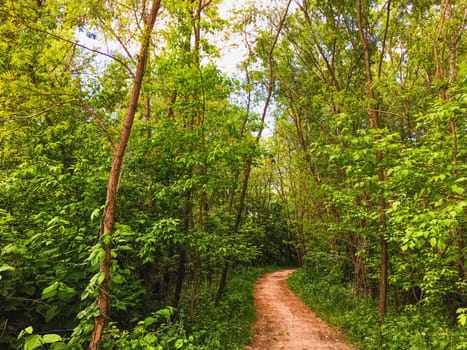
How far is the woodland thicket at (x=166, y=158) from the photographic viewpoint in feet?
12.4

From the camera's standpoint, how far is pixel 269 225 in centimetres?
2850

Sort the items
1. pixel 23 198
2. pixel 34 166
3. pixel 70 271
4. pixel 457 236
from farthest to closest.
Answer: pixel 457 236, pixel 23 198, pixel 34 166, pixel 70 271

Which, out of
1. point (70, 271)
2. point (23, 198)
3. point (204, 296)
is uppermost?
point (23, 198)

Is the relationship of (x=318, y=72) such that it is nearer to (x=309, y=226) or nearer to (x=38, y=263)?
(x=309, y=226)

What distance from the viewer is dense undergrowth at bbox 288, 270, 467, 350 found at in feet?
19.2

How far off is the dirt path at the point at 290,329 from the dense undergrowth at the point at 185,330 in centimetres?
40

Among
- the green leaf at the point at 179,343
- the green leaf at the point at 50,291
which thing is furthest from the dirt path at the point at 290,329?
the green leaf at the point at 50,291

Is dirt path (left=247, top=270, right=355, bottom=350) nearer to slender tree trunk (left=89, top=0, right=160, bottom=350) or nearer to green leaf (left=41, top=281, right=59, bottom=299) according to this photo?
slender tree trunk (left=89, top=0, right=160, bottom=350)

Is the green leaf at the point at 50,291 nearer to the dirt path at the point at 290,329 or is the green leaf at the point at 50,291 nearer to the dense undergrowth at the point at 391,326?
the dirt path at the point at 290,329

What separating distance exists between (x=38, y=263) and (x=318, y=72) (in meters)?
12.1

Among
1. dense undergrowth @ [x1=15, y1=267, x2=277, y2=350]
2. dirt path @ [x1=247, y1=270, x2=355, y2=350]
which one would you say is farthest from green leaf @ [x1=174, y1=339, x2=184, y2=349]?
dirt path @ [x1=247, y1=270, x2=355, y2=350]

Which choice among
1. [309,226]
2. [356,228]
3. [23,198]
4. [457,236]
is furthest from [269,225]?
[23,198]

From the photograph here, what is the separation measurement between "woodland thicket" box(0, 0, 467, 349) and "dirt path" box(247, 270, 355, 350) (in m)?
1.25

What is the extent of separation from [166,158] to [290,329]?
6270 mm
